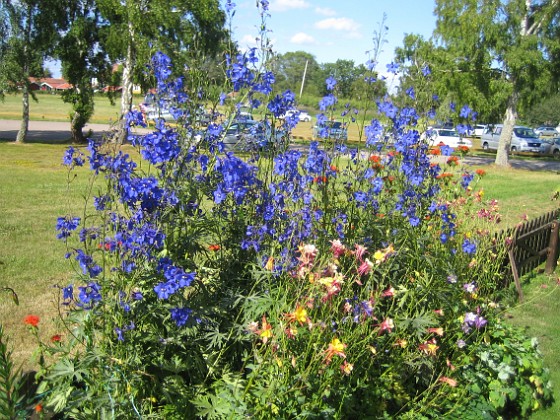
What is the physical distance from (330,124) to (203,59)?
3.73 ft

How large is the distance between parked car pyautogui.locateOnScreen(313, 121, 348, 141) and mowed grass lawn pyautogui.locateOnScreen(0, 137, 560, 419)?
5.81 feet

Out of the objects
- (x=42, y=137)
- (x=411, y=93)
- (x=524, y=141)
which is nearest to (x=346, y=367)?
(x=411, y=93)

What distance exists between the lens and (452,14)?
20.0m

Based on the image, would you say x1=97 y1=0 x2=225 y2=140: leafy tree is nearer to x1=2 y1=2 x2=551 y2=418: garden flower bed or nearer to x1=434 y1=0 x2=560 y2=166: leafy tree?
x1=434 y1=0 x2=560 y2=166: leafy tree

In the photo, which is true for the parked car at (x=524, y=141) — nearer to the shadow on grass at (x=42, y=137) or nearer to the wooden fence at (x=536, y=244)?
the shadow on grass at (x=42, y=137)

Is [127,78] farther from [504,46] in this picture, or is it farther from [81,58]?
[504,46]

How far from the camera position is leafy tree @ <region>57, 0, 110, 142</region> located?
67.0ft

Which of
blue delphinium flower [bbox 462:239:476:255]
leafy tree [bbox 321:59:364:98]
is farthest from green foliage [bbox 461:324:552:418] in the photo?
leafy tree [bbox 321:59:364:98]

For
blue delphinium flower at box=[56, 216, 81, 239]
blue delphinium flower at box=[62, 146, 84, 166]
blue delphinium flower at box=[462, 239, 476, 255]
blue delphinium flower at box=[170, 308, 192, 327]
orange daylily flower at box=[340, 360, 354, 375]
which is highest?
blue delphinium flower at box=[62, 146, 84, 166]

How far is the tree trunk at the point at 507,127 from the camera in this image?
2053 cm

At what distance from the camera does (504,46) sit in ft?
62.7

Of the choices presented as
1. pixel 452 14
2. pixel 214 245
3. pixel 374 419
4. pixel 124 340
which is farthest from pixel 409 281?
pixel 452 14

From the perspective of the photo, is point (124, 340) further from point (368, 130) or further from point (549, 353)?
point (549, 353)

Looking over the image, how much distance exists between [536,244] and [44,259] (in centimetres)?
614
